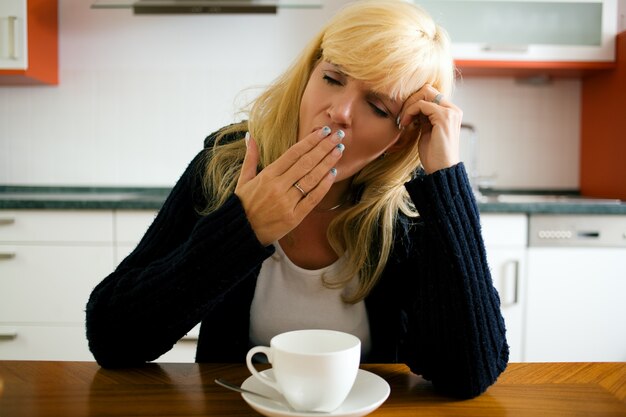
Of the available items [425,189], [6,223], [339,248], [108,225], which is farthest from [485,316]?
[6,223]

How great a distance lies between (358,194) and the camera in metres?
1.17

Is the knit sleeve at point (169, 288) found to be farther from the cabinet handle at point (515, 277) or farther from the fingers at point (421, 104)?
the cabinet handle at point (515, 277)

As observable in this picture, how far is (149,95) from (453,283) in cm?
212

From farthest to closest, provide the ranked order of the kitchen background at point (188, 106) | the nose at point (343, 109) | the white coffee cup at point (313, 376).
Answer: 1. the kitchen background at point (188, 106)
2. the nose at point (343, 109)
3. the white coffee cup at point (313, 376)

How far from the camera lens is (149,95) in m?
2.64

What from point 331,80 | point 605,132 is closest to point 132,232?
point 331,80

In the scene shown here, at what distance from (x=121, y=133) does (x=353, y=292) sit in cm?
190

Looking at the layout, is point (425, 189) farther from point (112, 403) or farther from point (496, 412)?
point (112, 403)

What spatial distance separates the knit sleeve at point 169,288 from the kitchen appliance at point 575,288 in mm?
1549

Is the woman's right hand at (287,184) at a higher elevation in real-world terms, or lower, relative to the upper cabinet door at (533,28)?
lower

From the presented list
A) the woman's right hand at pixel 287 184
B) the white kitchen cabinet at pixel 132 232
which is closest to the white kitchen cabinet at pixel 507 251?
the white kitchen cabinet at pixel 132 232

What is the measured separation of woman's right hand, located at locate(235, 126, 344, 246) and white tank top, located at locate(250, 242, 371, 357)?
0.92 feet

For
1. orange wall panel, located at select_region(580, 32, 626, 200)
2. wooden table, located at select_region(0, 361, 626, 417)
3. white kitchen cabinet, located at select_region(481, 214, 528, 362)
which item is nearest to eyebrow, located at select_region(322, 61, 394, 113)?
wooden table, located at select_region(0, 361, 626, 417)

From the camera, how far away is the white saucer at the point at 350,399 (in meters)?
0.58
